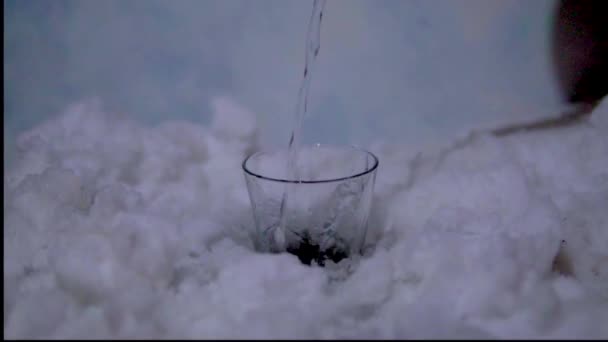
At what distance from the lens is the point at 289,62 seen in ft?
2.86

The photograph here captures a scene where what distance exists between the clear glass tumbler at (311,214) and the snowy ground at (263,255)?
0.04 m

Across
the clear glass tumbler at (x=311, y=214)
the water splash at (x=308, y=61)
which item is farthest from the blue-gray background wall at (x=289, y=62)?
the clear glass tumbler at (x=311, y=214)

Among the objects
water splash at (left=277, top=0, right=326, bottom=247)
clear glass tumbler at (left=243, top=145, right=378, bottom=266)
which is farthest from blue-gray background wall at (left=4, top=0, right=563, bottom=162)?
clear glass tumbler at (left=243, top=145, right=378, bottom=266)

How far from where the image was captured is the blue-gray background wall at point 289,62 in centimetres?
83

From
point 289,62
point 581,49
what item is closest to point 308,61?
point 289,62

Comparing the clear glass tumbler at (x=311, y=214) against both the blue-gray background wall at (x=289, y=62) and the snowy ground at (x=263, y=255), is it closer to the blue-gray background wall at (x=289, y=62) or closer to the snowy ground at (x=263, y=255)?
the snowy ground at (x=263, y=255)

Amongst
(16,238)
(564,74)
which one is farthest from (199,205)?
(564,74)

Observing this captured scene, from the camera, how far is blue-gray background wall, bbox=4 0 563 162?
83cm

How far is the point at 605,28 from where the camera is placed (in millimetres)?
862

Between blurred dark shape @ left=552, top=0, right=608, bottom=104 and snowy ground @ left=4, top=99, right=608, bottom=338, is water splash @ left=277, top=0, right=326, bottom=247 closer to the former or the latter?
snowy ground @ left=4, top=99, right=608, bottom=338

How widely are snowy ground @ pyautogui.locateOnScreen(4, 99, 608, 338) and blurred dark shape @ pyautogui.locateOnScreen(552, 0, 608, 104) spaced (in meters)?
0.10

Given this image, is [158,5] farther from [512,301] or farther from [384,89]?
[512,301]

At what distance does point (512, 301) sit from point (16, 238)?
0.58 meters

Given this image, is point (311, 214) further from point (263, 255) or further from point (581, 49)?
point (581, 49)
